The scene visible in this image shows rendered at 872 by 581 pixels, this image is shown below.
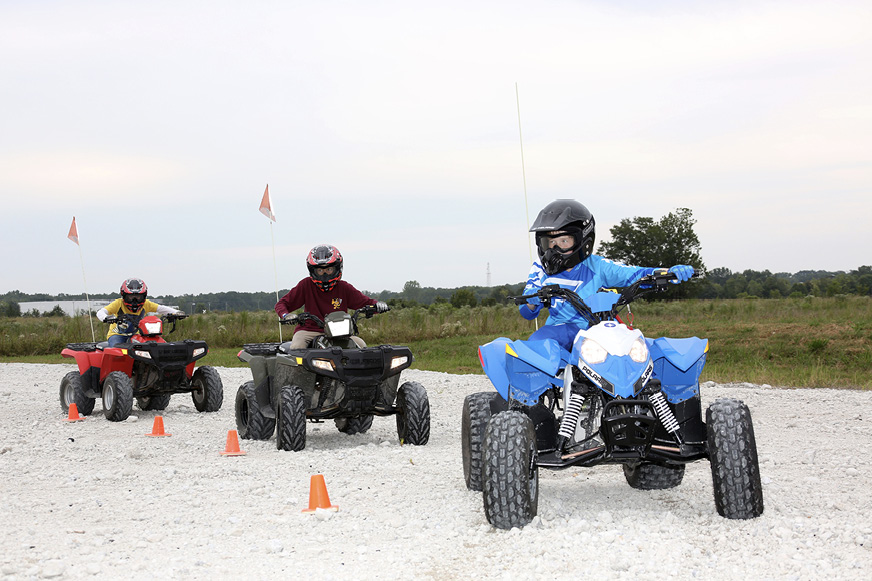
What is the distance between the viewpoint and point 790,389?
1434 cm

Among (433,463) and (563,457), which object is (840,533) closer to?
(563,457)

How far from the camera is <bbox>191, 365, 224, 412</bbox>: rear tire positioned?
44.8ft

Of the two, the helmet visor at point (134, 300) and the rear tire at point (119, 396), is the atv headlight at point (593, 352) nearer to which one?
the rear tire at point (119, 396)

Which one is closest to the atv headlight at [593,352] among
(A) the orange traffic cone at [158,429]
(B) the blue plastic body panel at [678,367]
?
(B) the blue plastic body panel at [678,367]

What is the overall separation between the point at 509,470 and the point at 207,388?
919 cm

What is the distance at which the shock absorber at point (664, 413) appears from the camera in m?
5.62

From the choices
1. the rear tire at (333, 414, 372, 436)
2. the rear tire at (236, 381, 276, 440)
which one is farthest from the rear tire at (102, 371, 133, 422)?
the rear tire at (333, 414, 372, 436)

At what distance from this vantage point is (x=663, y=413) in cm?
563

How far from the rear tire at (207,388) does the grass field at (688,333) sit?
23.8ft

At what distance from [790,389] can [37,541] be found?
12.0 metres

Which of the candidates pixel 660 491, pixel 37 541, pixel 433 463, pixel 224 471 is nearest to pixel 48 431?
pixel 224 471

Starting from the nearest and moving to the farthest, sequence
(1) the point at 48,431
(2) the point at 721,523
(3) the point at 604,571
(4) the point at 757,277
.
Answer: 1. (3) the point at 604,571
2. (2) the point at 721,523
3. (1) the point at 48,431
4. (4) the point at 757,277

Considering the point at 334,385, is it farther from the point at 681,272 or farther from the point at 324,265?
the point at 681,272

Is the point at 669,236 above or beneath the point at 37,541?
above
